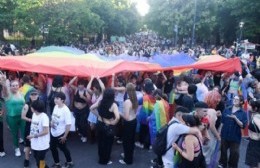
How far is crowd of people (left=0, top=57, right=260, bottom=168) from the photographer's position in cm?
532

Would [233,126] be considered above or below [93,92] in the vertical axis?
below

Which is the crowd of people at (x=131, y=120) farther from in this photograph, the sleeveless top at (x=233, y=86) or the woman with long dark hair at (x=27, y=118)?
the sleeveless top at (x=233, y=86)

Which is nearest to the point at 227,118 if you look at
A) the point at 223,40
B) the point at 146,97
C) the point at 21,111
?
the point at 146,97

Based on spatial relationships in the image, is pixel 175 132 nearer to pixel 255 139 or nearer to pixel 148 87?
pixel 255 139

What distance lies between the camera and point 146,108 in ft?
26.0

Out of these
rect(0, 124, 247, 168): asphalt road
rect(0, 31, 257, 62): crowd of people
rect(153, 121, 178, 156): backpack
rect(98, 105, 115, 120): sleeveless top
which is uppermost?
rect(0, 31, 257, 62): crowd of people

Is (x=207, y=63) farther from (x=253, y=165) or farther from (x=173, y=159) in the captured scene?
(x=173, y=159)

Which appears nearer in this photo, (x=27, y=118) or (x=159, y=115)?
(x=27, y=118)

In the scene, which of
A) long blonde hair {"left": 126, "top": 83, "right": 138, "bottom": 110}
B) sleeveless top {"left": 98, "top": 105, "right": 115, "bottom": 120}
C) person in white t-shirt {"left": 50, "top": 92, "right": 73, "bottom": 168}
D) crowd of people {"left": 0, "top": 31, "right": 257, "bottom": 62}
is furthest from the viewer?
crowd of people {"left": 0, "top": 31, "right": 257, "bottom": 62}

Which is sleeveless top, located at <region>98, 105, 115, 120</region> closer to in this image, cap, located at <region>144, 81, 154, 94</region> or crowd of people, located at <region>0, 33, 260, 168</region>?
crowd of people, located at <region>0, 33, 260, 168</region>

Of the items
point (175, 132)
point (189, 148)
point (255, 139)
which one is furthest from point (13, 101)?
point (255, 139)

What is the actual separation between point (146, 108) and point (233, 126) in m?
2.02

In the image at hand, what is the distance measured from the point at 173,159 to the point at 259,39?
41.1m

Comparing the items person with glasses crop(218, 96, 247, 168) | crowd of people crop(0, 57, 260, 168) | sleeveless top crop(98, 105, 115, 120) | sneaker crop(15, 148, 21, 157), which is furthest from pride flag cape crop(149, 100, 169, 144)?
sneaker crop(15, 148, 21, 157)
